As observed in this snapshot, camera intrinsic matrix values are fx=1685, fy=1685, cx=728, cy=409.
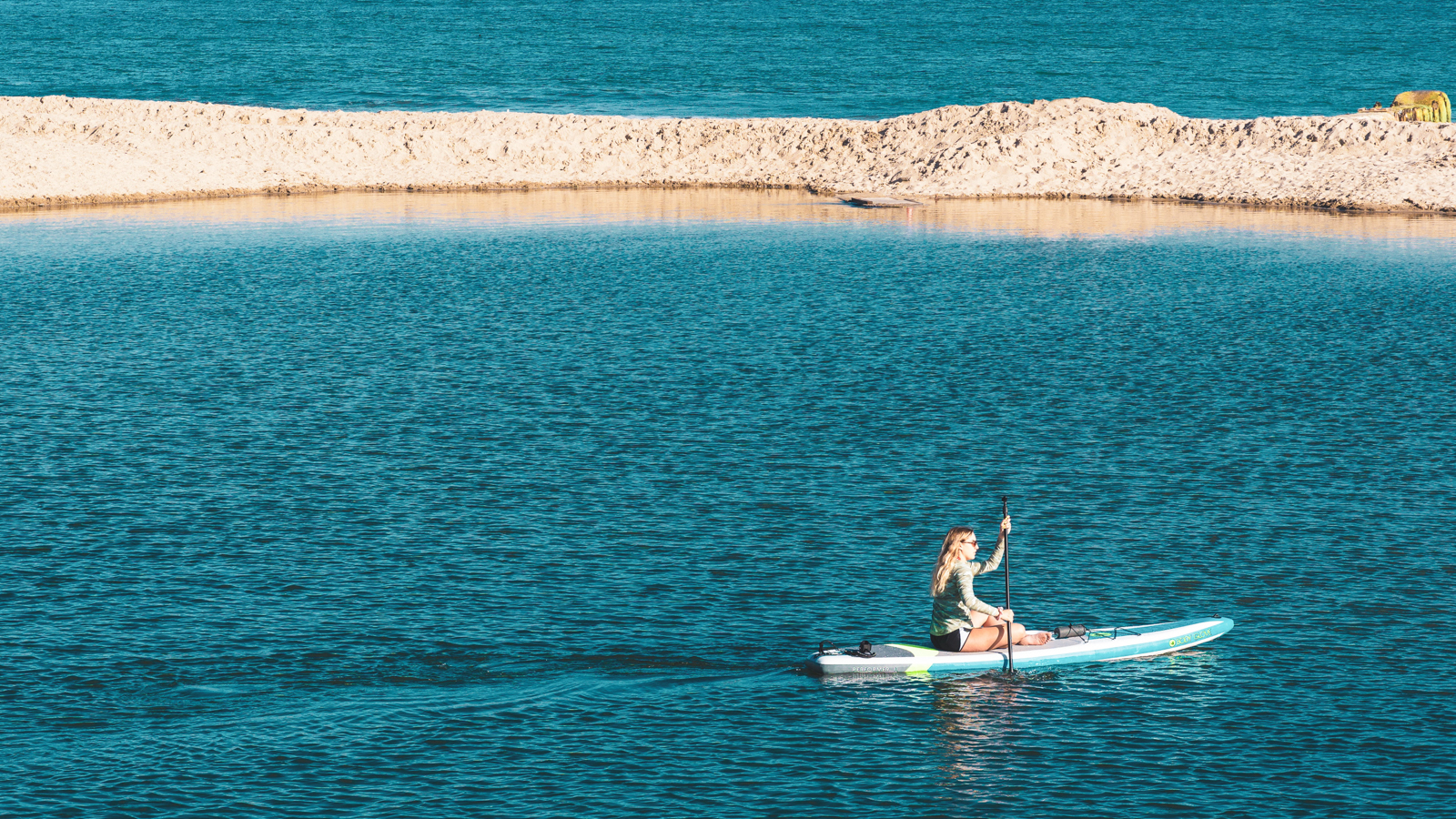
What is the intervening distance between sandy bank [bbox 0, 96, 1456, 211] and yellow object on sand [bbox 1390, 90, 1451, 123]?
8.25 m

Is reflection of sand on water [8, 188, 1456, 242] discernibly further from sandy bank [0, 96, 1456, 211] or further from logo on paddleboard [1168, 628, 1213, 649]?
logo on paddleboard [1168, 628, 1213, 649]

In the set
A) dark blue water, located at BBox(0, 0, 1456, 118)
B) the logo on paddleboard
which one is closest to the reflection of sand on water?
dark blue water, located at BBox(0, 0, 1456, 118)

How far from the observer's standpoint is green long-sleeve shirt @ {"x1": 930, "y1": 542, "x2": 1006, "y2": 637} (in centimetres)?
2417

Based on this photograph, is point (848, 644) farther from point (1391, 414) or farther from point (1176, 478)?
point (1391, 414)

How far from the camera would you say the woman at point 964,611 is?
24.2m

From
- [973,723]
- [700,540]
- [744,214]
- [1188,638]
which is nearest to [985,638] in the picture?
[973,723]

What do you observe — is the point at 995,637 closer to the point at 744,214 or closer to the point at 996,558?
the point at 996,558

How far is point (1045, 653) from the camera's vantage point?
2478 centimetres

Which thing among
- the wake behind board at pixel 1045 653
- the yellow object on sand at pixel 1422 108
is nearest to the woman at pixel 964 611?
the wake behind board at pixel 1045 653

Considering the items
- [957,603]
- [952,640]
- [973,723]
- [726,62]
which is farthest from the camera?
[726,62]

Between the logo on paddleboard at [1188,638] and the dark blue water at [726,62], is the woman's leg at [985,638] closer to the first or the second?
the logo on paddleboard at [1188,638]

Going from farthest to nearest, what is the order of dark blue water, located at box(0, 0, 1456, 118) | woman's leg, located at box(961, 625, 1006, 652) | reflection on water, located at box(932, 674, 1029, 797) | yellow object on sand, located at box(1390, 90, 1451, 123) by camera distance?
dark blue water, located at box(0, 0, 1456, 118)
yellow object on sand, located at box(1390, 90, 1451, 123)
woman's leg, located at box(961, 625, 1006, 652)
reflection on water, located at box(932, 674, 1029, 797)

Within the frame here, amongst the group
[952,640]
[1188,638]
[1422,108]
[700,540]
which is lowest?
[1188,638]

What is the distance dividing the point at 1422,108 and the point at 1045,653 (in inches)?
3043
